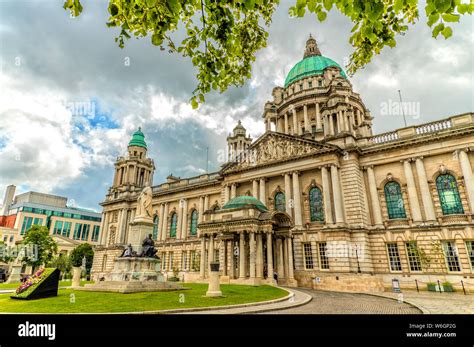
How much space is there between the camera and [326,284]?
2652 centimetres

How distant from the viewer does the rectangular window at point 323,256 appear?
29016 millimetres

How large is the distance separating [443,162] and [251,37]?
28.7 meters

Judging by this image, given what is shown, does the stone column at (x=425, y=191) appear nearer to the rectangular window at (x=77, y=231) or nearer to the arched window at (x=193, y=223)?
the arched window at (x=193, y=223)

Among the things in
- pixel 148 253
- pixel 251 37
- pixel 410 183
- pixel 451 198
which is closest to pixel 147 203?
pixel 148 253

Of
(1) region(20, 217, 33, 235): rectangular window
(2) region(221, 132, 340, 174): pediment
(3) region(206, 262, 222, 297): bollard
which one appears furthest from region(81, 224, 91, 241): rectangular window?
(3) region(206, 262, 222, 297): bollard

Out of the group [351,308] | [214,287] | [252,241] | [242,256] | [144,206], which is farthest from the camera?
[242,256]

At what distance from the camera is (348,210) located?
29.7 meters

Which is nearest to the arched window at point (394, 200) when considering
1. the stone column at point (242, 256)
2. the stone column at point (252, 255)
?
the stone column at point (252, 255)

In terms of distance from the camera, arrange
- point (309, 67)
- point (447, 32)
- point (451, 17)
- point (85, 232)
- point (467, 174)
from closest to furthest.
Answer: point (451, 17), point (447, 32), point (467, 174), point (309, 67), point (85, 232)

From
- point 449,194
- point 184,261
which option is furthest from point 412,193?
point 184,261

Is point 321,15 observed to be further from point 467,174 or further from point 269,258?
point 467,174

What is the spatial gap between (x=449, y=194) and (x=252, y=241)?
1954 centimetres

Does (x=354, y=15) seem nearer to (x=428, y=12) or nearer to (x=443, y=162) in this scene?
(x=428, y=12)

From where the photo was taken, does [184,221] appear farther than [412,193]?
Yes
